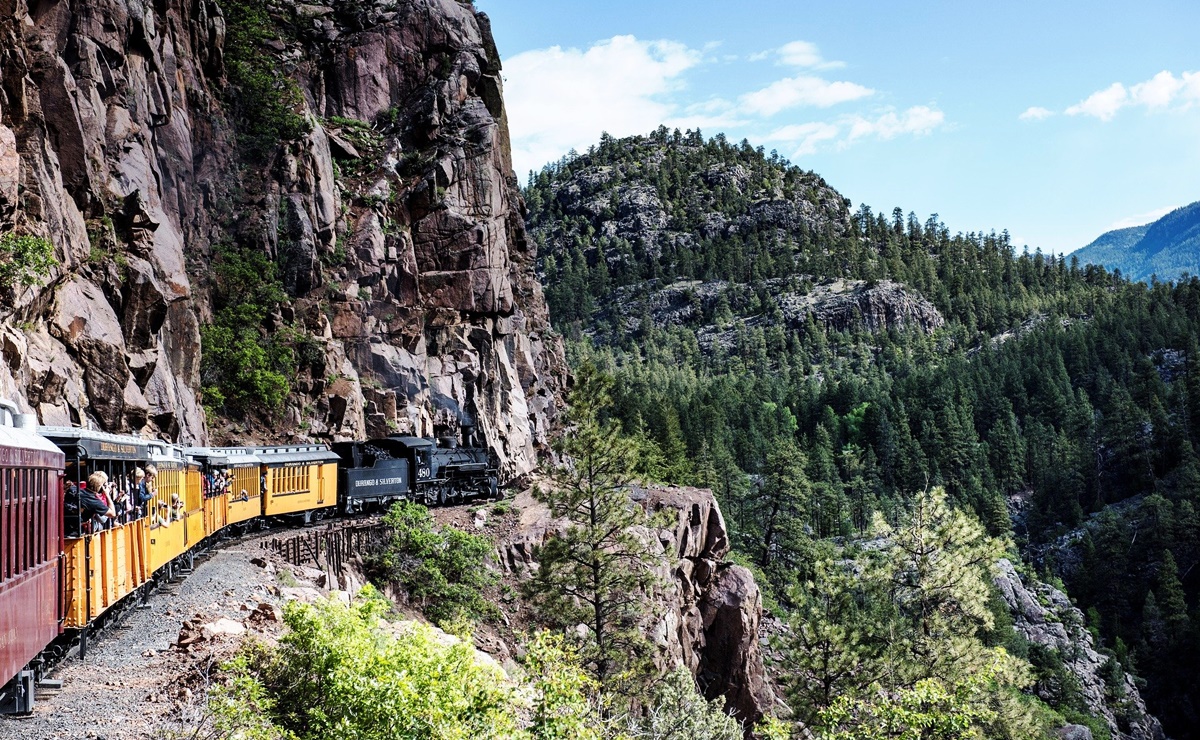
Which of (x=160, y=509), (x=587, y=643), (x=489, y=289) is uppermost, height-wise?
(x=489, y=289)

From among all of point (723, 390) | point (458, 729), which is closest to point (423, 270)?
point (458, 729)

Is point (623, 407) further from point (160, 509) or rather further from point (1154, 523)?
point (160, 509)

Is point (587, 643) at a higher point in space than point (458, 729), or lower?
lower

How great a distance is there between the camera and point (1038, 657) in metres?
64.9

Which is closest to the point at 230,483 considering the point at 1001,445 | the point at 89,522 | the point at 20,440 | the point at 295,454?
the point at 295,454

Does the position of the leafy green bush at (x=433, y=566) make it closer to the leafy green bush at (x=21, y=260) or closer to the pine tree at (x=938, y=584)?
the leafy green bush at (x=21, y=260)

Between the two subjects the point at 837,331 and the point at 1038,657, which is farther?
the point at 837,331

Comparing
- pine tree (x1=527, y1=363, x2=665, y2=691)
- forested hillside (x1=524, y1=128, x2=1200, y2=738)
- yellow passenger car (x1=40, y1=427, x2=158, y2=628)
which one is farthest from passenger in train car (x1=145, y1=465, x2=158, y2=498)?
forested hillside (x1=524, y1=128, x2=1200, y2=738)

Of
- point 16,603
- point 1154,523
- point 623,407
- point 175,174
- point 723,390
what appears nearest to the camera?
point 16,603

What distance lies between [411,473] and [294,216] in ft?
54.3

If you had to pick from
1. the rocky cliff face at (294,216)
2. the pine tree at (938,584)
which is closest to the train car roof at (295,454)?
the rocky cliff face at (294,216)

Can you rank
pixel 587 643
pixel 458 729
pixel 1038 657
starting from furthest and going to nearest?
pixel 1038 657 → pixel 587 643 → pixel 458 729

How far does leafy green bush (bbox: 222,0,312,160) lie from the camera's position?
4738 centimetres

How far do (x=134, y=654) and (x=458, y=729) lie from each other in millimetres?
6029
